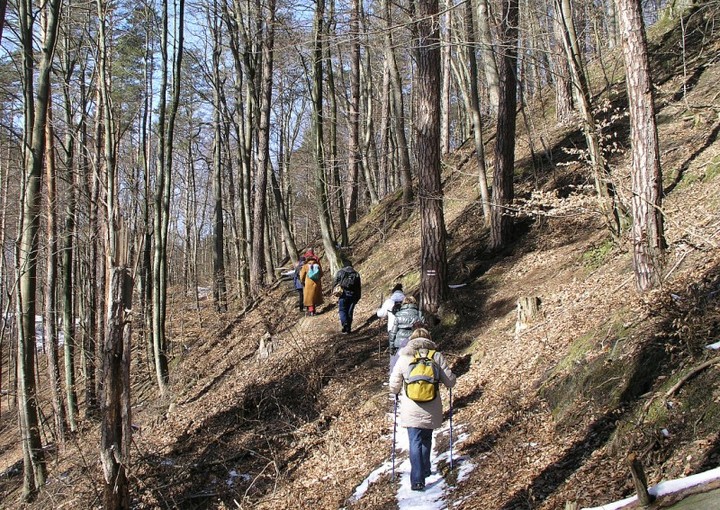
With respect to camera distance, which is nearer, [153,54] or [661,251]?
[661,251]

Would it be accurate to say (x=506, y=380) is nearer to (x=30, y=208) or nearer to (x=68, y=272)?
(x=30, y=208)

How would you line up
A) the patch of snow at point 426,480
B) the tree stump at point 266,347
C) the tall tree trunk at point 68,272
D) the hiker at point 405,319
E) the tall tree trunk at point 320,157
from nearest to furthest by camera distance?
the patch of snow at point 426,480, the hiker at point 405,319, the tree stump at point 266,347, the tall tree trunk at point 68,272, the tall tree trunk at point 320,157

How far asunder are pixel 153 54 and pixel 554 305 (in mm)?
13080

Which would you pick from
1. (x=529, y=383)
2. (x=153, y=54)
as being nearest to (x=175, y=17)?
(x=153, y=54)

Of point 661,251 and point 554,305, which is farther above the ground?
point 661,251

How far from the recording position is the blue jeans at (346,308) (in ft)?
39.6

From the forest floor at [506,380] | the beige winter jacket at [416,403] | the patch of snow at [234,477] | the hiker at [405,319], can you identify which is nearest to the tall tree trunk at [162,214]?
the forest floor at [506,380]

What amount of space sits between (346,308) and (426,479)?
6.04 m

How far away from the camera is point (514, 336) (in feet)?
29.6

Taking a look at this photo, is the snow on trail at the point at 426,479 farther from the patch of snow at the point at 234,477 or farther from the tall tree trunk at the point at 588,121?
the tall tree trunk at the point at 588,121

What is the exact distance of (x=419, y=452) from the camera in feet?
20.0

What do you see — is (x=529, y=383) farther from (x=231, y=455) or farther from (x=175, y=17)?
(x=175, y=17)

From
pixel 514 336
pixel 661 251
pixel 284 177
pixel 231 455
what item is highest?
pixel 284 177

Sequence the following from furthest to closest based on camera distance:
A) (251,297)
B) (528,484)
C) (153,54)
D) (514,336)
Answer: (251,297)
(153,54)
(514,336)
(528,484)
